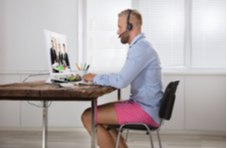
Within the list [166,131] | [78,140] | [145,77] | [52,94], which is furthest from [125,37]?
[166,131]

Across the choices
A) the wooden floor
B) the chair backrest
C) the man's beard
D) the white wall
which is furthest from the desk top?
the white wall

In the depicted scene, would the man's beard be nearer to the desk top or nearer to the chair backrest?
the chair backrest

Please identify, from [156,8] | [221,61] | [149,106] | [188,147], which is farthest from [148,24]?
[149,106]

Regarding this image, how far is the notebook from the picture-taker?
243 centimetres

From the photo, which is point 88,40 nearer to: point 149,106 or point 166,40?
point 166,40

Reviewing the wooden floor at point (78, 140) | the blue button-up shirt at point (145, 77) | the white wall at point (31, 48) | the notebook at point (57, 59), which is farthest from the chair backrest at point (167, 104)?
the white wall at point (31, 48)

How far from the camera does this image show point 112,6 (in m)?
4.95

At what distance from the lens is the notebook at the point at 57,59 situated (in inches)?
95.8

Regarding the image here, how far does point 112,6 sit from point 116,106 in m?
2.73

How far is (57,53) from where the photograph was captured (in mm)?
2580

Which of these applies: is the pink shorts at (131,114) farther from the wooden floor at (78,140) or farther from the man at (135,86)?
the wooden floor at (78,140)

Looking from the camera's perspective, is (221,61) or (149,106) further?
(221,61)

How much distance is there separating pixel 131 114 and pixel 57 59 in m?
0.65

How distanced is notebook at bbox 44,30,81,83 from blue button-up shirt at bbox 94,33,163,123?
308mm
